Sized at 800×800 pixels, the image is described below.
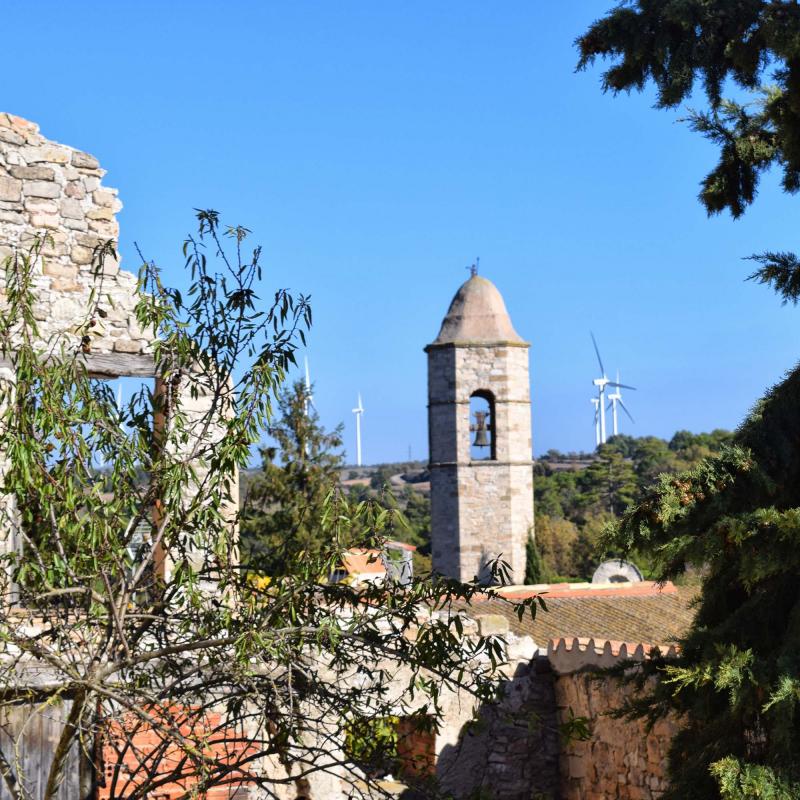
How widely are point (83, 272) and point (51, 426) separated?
142 inches

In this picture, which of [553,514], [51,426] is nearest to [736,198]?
[51,426]

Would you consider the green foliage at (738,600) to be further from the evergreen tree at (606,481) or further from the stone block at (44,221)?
the evergreen tree at (606,481)

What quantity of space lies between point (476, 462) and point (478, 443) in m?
0.61

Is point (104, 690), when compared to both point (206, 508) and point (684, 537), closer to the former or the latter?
point (206, 508)

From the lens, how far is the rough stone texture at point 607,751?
9.08 meters

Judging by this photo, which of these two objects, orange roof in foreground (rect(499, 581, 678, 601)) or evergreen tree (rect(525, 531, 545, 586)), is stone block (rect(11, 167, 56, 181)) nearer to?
orange roof in foreground (rect(499, 581, 678, 601))

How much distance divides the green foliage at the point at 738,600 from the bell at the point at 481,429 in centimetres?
2183

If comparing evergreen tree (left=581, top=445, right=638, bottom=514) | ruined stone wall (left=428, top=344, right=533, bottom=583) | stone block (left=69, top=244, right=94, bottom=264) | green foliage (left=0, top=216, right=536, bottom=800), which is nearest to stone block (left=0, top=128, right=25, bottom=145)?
stone block (left=69, top=244, right=94, bottom=264)

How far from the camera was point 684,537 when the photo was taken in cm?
607

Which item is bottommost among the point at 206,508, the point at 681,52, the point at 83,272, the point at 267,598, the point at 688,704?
the point at 688,704

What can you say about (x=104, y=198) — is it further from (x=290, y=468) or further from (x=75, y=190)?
(x=290, y=468)

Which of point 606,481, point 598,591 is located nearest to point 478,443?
point 598,591

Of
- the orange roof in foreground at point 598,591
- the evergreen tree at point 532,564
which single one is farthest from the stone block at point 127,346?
the evergreen tree at point 532,564

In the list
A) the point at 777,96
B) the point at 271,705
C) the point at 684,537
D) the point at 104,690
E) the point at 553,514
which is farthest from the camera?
the point at 553,514
